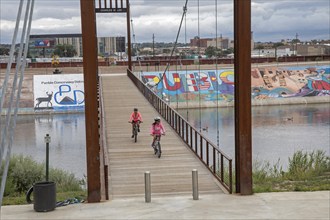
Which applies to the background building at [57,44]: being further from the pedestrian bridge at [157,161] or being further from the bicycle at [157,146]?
the bicycle at [157,146]

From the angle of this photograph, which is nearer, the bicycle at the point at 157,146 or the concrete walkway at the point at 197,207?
the concrete walkway at the point at 197,207

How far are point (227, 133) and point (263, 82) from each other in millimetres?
37693

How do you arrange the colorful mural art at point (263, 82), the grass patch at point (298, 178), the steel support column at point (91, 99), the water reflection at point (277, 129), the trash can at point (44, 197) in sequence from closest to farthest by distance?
the trash can at point (44, 197) < the steel support column at point (91, 99) < the grass patch at point (298, 178) < the water reflection at point (277, 129) < the colorful mural art at point (263, 82)

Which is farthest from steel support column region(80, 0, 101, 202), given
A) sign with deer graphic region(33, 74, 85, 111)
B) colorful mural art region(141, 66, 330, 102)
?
colorful mural art region(141, 66, 330, 102)

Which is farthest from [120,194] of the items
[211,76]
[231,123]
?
[211,76]

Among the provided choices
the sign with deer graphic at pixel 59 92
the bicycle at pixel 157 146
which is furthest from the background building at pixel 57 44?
the bicycle at pixel 157 146

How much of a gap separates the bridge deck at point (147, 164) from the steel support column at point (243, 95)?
930mm

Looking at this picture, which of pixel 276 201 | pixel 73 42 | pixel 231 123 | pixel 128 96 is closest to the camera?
pixel 276 201

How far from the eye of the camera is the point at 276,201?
42.5 ft

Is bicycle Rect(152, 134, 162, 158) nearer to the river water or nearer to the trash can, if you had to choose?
the river water

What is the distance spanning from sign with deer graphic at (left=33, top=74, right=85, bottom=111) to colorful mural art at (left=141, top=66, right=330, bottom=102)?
8.67 metres

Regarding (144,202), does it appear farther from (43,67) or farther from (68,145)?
(43,67)

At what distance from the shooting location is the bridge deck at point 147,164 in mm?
14719

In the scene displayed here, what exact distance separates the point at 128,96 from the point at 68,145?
6.78 m
